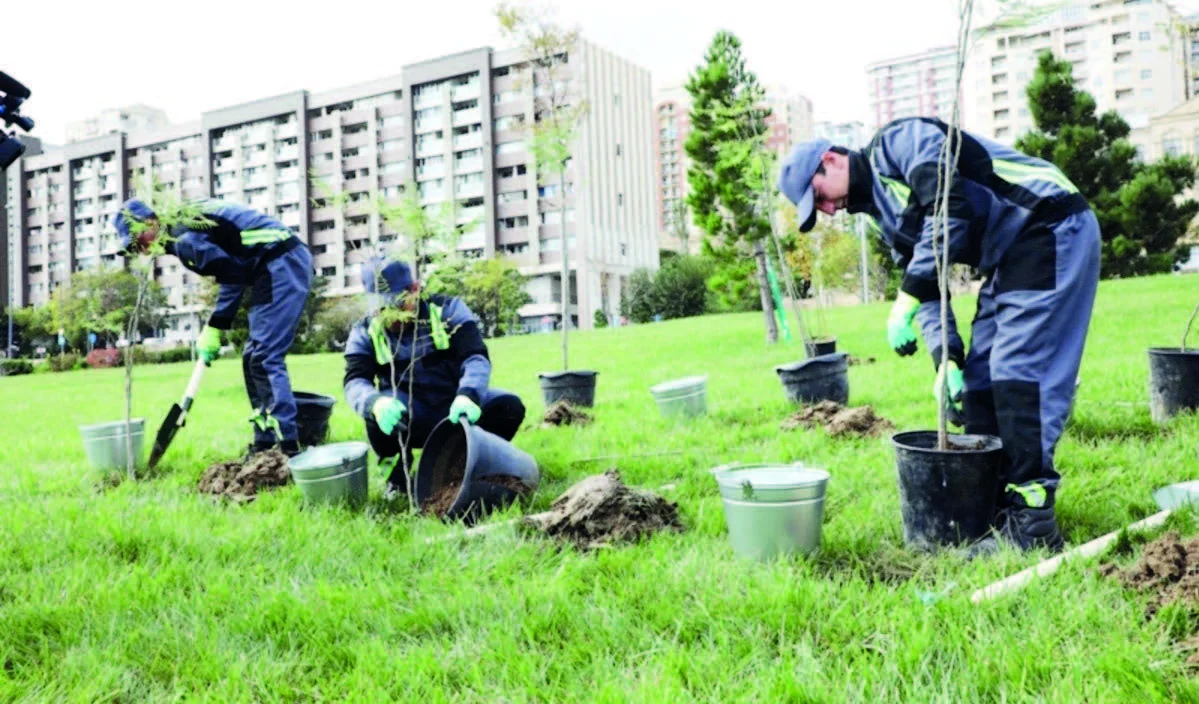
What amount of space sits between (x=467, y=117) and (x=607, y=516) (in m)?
50.5

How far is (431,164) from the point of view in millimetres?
51688

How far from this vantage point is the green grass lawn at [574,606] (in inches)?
66.7

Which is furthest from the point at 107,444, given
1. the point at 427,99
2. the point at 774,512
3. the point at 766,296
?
the point at 427,99

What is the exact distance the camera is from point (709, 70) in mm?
12273

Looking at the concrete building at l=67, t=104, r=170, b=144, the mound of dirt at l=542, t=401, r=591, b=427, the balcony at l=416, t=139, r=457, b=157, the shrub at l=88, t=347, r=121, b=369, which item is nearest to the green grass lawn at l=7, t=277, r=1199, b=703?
the mound of dirt at l=542, t=401, r=591, b=427

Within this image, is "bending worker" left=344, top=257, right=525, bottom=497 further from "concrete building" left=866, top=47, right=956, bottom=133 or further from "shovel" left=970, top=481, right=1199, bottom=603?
"concrete building" left=866, top=47, right=956, bottom=133

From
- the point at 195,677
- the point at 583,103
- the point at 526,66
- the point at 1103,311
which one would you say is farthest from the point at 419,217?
the point at 1103,311

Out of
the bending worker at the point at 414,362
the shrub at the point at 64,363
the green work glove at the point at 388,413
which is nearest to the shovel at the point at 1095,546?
the bending worker at the point at 414,362

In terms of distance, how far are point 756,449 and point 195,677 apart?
2.73 m

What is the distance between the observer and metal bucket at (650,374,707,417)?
5234 millimetres

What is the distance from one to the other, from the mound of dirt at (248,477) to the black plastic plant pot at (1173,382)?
4257 mm

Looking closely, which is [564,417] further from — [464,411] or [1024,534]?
[1024,534]

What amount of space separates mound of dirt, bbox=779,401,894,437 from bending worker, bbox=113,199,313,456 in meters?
2.86

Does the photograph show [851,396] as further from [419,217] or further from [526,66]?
[526,66]
